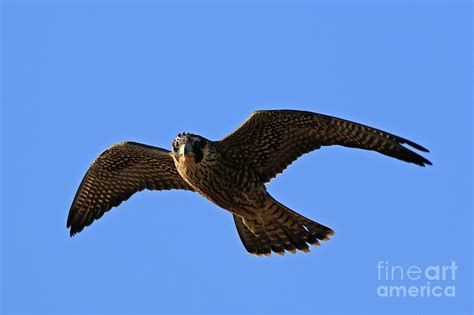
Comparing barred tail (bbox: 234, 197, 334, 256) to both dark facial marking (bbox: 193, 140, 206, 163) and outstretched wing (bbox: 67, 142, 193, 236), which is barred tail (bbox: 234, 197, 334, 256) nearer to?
outstretched wing (bbox: 67, 142, 193, 236)

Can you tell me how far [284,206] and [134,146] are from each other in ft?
9.00

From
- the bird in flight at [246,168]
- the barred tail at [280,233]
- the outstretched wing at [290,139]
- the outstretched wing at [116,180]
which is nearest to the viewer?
the outstretched wing at [290,139]

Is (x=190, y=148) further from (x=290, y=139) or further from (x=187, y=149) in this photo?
(x=290, y=139)

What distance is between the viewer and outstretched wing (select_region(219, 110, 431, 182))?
15.3m

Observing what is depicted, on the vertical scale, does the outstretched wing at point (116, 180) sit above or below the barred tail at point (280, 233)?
above

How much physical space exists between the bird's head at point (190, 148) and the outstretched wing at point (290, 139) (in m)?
0.51

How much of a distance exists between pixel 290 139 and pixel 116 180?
338 cm

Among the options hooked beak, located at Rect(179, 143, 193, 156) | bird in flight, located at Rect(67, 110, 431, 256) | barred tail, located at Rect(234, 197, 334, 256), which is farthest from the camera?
barred tail, located at Rect(234, 197, 334, 256)

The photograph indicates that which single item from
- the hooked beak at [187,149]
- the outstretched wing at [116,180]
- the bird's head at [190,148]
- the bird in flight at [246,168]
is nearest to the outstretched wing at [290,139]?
the bird in flight at [246,168]

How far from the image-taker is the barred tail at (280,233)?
16.7 m

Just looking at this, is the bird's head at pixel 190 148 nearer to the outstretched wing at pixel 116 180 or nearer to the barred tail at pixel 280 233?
the outstretched wing at pixel 116 180

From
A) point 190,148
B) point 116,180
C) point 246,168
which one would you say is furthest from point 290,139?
point 116,180

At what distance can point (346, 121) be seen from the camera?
1537 centimetres

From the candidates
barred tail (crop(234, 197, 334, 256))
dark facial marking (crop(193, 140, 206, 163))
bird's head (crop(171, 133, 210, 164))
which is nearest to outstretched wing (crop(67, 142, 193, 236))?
barred tail (crop(234, 197, 334, 256))
